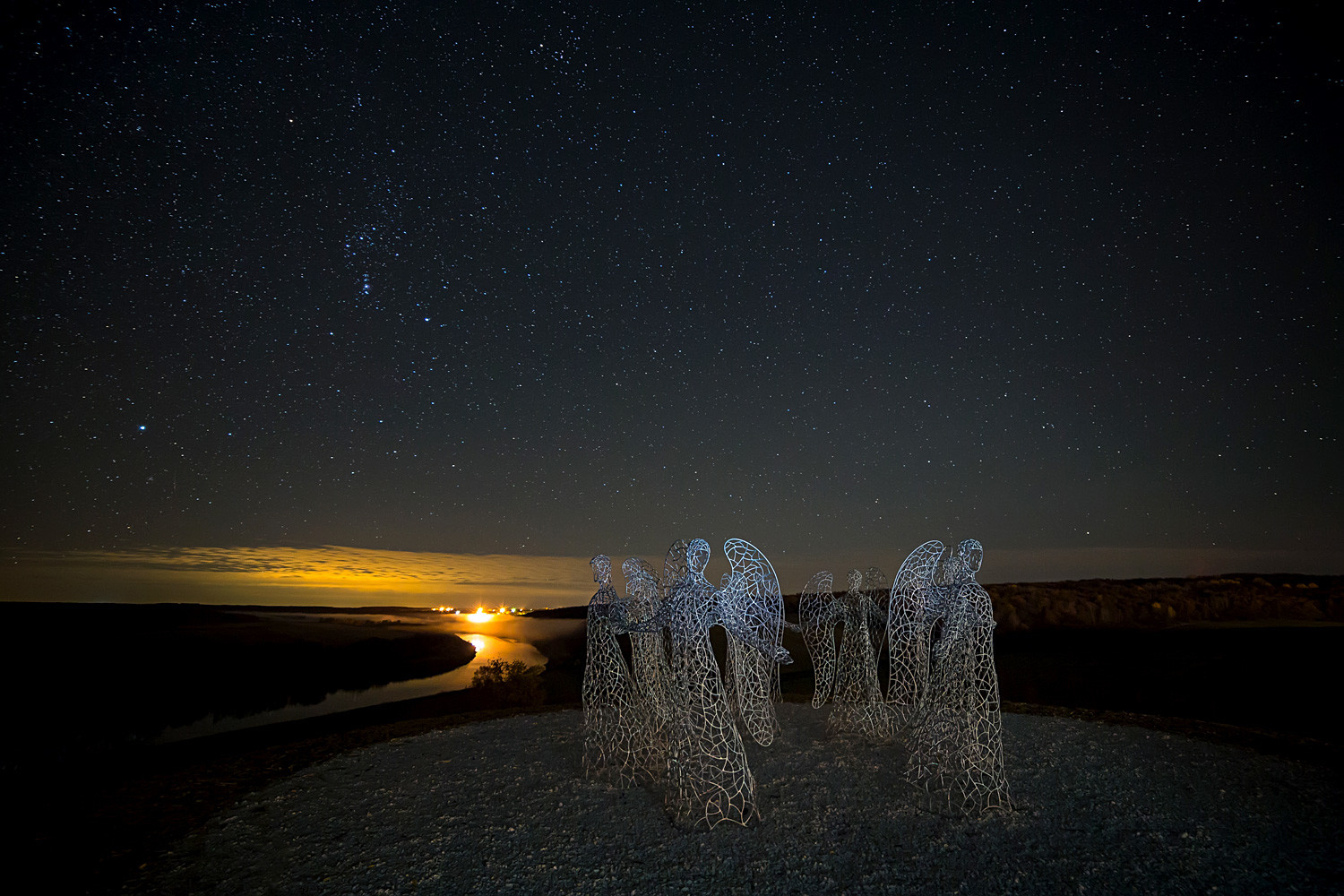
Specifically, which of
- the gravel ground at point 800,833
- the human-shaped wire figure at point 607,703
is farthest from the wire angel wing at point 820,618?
the human-shaped wire figure at point 607,703

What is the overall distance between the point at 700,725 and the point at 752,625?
1.74m

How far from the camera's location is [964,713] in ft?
22.4

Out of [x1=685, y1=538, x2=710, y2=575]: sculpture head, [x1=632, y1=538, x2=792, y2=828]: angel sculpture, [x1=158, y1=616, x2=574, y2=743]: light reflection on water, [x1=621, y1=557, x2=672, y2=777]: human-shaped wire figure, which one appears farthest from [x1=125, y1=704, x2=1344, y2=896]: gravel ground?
[x1=158, y1=616, x2=574, y2=743]: light reflection on water

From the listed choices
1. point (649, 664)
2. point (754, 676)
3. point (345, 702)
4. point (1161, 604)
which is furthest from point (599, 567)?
point (1161, 604)

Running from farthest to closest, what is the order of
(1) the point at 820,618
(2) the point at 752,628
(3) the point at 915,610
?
(1) the point at 820,618, (3) the point at 915,610, (2) the point at 752,628

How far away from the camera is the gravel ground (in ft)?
17.5

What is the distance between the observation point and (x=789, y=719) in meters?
→ 11.0

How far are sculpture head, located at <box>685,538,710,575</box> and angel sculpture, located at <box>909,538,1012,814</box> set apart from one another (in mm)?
2970

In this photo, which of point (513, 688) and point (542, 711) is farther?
point (513, 688)

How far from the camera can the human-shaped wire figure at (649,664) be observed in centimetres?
774

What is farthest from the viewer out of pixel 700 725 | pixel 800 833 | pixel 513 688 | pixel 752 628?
pixel 513 688

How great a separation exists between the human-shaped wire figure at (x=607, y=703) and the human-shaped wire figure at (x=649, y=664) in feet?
0.36

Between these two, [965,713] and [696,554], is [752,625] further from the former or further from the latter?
[965,713]

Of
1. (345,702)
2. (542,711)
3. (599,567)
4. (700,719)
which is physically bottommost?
(345,702)
